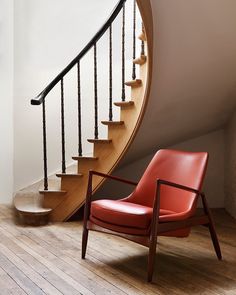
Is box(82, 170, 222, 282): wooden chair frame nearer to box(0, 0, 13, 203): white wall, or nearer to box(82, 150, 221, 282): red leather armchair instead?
box(82, 150, 221, 282): red leather armchair

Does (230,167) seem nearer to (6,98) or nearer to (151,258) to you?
(151,258)

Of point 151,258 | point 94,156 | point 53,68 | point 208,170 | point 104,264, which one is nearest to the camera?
point 151,258

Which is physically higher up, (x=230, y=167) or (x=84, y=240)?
(x=230, y=167)

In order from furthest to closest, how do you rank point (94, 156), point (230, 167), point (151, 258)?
point (230, 167), point (94, 156), point (151, 258)

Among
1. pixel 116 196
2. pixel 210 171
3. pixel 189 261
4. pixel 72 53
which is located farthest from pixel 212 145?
pixel 189 261

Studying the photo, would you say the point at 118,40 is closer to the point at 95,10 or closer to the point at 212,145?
the point at 95,10

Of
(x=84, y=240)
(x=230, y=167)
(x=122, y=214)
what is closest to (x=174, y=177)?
(x=122, y=214)

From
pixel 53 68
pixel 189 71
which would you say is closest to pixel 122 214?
pixel 189 71

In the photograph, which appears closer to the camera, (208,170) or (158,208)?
(158,208)

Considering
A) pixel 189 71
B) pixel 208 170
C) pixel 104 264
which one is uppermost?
pixel 189 71

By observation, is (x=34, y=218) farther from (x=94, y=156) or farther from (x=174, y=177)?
(x=174, y=177)

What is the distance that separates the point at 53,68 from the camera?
4.75 meters

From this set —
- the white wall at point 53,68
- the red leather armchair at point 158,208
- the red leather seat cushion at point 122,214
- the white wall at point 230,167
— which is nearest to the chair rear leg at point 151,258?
the red leather armchair at point 158,208

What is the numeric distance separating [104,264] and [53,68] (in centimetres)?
270
